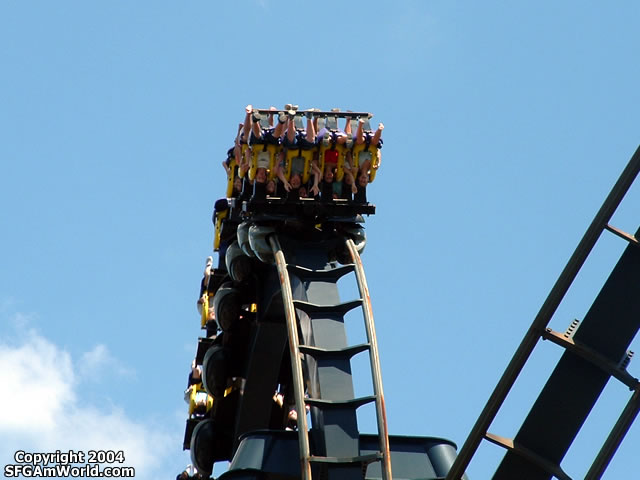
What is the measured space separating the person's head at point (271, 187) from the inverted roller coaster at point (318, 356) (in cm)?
9

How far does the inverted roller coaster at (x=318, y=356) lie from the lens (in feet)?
37.2

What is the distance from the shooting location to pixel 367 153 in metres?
18.6

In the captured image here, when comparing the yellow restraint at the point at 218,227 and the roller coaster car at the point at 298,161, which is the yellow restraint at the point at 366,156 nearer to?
the roller coaster car at the point at 298,161

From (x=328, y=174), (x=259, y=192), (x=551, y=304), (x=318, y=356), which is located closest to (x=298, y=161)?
(x=328, y=174)

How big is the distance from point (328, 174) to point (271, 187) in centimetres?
87

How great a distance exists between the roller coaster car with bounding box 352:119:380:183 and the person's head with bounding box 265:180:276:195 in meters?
1.22

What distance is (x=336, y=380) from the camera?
16578 mm

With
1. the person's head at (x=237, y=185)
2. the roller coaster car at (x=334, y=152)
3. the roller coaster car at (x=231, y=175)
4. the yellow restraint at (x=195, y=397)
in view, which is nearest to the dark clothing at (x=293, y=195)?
the roller coaster car at (x=334, y=152)

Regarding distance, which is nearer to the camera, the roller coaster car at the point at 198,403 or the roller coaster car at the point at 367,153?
the roller coaster car at the point at 367,153

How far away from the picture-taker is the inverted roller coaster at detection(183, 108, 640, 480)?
1134 cm

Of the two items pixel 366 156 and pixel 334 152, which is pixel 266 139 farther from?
pixel 366 156

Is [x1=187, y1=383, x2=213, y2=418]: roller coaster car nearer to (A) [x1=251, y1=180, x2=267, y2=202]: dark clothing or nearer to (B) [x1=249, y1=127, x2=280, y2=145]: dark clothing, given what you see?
(A) [x1=251, y1=180, x2=267, y2=202]: dark clothing

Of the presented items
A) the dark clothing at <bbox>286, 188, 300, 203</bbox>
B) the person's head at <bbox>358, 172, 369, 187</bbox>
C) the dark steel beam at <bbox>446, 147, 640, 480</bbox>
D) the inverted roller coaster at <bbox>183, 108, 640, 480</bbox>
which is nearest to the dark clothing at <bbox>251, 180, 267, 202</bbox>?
the inverted roller coaster at <bbox>183, 108, 640, 480</bbox>

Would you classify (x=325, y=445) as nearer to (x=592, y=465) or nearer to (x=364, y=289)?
(x=364, y=289)
